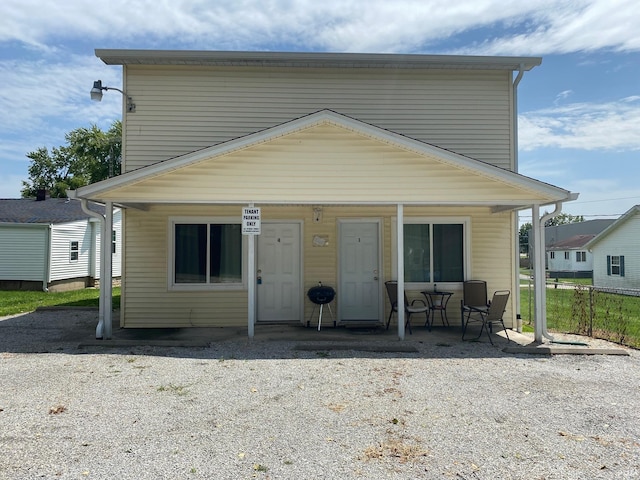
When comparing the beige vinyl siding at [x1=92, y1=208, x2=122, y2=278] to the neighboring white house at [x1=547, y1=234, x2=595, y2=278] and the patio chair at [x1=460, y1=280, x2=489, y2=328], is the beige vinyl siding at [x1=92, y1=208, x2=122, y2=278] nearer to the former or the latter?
the patio chair at [x1=460, y1=280, x2=489, y2=328]

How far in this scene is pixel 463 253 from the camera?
30.8 ft

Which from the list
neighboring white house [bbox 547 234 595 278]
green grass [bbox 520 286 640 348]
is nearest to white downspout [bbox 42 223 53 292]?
green grass [bbox 520 286 640 348]

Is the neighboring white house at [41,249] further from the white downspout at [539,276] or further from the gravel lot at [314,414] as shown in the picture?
the white downspout at [539,276]

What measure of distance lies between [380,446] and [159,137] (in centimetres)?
779

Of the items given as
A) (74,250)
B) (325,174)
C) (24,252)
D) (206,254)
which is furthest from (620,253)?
(24,252)

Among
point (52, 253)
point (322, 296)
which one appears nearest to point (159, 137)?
point (322, 296)

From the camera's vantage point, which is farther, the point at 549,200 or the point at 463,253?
the point at 463,253

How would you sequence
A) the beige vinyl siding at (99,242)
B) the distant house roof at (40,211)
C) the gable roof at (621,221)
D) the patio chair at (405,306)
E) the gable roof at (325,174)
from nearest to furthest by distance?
the gable roof at (325,174) → the patio chair at (405,306) → the distant house roof at (40,211) → the beige vinyl siding at (99,242) → the gable roof at (621,221)

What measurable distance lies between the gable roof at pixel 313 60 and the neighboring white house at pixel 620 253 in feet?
63.6

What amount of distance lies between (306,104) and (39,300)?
1143 centimetres

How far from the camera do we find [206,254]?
360 inches

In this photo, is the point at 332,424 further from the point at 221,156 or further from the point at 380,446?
the point at 221,156

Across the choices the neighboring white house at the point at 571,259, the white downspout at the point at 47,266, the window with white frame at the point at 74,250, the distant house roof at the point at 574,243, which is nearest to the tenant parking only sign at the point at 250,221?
the white downspout at the point at 47,266

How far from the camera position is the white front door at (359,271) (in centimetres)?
932
